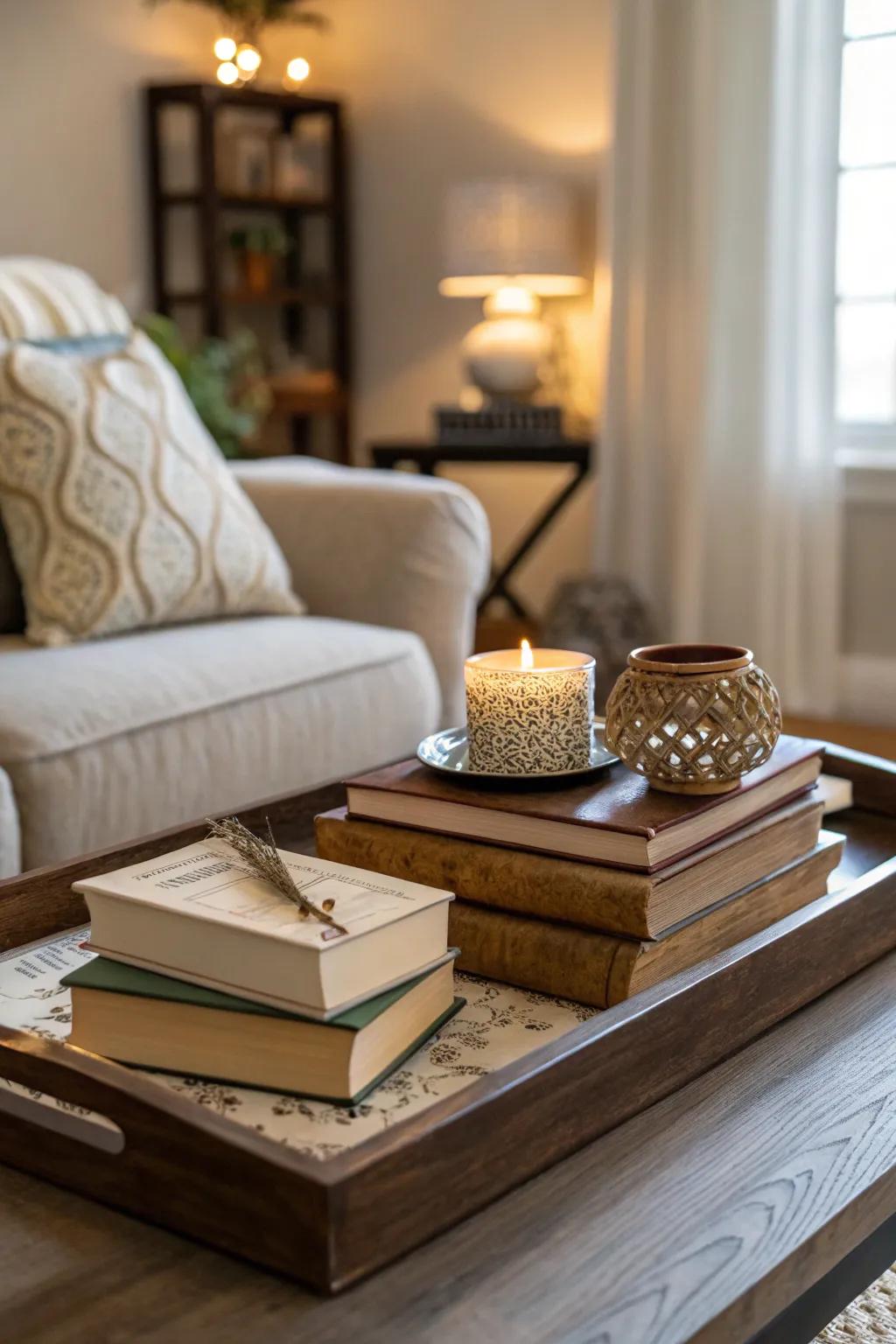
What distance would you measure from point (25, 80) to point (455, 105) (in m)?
1.16

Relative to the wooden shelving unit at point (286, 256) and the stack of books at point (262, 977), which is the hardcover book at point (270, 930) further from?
the wooden shelving unit at point (286, 256)

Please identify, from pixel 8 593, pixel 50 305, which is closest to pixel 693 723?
pixel 8 593

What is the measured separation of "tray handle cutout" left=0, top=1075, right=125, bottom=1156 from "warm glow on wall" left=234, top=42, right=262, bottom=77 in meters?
3.91

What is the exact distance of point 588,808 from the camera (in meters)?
0.99

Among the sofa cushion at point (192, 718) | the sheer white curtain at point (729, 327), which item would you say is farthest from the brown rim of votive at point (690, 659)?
the sheer white curtain at point (729, 327)

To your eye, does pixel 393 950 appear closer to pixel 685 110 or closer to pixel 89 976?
pixel 89 976

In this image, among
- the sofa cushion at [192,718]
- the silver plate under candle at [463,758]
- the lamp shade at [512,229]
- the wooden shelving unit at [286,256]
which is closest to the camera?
the silver plate under candle at [463,758]

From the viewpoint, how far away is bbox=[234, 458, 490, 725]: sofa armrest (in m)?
2.26

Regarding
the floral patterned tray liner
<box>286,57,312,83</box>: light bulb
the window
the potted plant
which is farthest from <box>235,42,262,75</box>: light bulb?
the floral patterned tray liner

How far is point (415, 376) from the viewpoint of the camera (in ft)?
14.7

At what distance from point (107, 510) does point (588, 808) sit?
1.25m

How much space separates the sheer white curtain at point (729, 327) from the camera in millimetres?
3314

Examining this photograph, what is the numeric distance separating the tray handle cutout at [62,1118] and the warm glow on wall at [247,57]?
12.8 ft

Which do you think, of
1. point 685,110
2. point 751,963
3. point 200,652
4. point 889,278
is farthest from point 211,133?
point 751,963
